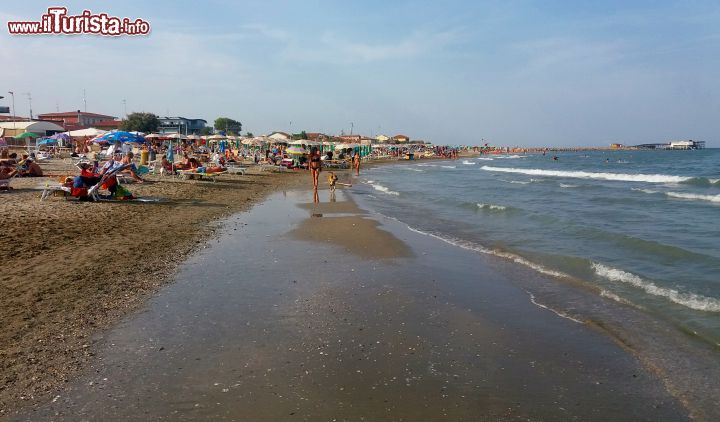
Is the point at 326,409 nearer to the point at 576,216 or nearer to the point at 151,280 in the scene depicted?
the point at 151,280

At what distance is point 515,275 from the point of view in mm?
8406

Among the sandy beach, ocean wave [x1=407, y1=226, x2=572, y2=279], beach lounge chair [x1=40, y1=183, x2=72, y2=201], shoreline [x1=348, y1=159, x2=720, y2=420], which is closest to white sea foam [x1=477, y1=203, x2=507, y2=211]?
ocean wave [x1=407, y1=226, x2=572, y2=279]

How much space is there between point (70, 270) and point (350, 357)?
483cm

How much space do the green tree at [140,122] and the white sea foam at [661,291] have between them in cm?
8451

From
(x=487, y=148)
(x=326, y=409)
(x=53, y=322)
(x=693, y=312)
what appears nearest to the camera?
(x=326, y=409)

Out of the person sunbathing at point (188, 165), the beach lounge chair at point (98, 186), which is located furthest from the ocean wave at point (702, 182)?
the beach lounge chair at point (98, 186)

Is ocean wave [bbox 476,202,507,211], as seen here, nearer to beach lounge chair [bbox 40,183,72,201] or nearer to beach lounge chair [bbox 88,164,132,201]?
beach lounge chair [bbox 88,164,132,201]

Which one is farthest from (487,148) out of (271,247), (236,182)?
(271,247)

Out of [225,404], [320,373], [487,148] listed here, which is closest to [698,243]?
[320,373]

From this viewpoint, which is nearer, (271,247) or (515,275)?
(515,275)

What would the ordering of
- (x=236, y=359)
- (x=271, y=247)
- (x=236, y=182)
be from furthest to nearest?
1. (x=236, y=182)
2. (x=271, y=247)
3. (x=236, y=359)

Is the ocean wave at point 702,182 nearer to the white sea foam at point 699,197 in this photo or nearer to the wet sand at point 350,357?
the white sea foam at point 699,197

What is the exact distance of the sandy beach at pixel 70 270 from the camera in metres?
4.34

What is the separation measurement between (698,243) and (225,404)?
39.1 feet
